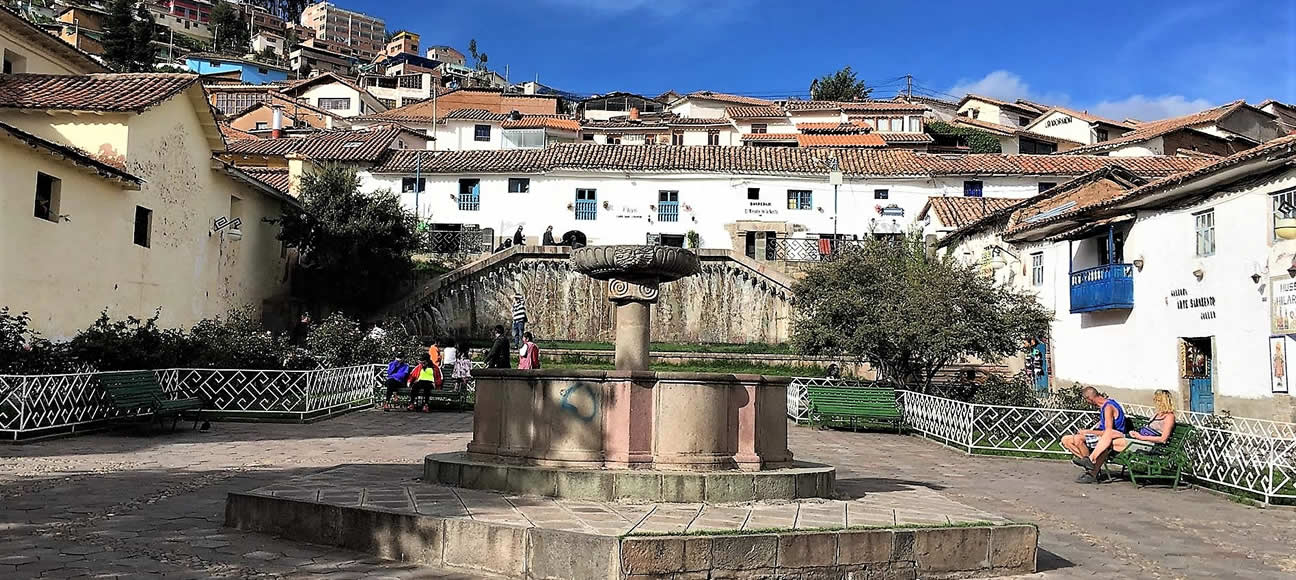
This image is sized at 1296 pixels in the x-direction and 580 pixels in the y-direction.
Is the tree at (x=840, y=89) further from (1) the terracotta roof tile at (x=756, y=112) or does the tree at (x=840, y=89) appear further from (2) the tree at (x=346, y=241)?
(2) the tree at (x=346, y=241)

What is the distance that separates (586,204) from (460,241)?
5665 mm

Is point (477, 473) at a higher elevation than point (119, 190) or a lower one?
lower

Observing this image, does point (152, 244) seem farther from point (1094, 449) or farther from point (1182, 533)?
point (1182, 533)

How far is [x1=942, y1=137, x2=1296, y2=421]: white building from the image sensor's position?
17141 mm

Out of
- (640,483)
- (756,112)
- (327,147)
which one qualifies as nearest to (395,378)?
(640,483)

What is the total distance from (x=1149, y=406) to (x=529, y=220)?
26.6 m

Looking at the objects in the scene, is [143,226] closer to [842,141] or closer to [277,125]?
[277,125]

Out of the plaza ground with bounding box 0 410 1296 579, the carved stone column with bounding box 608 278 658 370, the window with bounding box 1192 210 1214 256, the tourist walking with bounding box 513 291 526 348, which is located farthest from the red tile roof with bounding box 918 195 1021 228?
the carved stone column with bounding box 608 278 658 370

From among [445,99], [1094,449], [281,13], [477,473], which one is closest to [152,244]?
[477,473]

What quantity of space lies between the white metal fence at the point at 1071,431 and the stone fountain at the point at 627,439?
229 inches

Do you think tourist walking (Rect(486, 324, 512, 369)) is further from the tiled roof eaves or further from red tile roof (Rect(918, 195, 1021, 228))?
red tile roof (Rect(918, 195, 1021, 228))

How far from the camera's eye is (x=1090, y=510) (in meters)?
10.1

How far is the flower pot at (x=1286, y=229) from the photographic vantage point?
16438 mm

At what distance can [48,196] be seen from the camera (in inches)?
741
